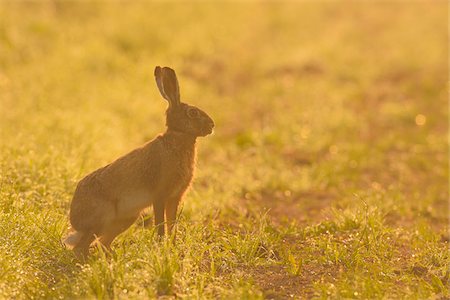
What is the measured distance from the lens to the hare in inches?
189

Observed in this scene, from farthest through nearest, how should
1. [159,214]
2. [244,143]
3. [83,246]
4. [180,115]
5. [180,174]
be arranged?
[244,143], [180,115], [180,174], [159,214], [83,246]

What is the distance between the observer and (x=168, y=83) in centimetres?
509

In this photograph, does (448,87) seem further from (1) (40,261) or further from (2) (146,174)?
(1) (40,261)

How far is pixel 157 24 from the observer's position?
13.8 meters

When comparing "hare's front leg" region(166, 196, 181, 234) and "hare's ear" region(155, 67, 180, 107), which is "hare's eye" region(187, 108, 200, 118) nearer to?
"hare's ear" region(155, 67, 180, 107)

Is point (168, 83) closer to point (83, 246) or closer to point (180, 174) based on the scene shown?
point (180, 174)

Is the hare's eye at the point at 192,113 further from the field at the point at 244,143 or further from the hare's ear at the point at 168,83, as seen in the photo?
the field at the point at 244,143

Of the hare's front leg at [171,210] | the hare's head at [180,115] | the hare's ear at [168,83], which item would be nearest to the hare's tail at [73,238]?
the hare's front leg at [171,210]

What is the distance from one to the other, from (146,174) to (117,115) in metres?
4.41

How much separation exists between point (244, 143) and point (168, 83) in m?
3.90

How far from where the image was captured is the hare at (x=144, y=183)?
481 cm

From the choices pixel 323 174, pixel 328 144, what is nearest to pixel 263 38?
pixel 328 144

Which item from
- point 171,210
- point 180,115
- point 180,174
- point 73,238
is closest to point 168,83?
point 180,115

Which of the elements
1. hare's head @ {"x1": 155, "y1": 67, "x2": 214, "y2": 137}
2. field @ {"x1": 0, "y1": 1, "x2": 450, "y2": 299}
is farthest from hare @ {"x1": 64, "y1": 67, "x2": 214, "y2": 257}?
field @ {"x1": 0, "y1": 1, "x2": 450, "y2": 299}
